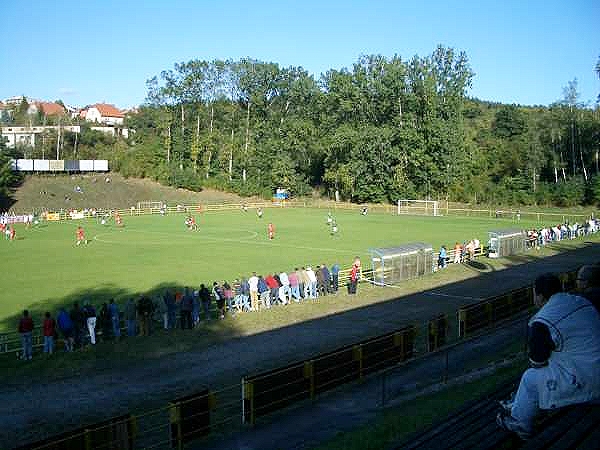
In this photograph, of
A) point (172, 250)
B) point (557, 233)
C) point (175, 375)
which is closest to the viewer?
point (175, 375)

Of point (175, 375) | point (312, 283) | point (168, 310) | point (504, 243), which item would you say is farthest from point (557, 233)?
point (175, 375)

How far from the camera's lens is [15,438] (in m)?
11.3

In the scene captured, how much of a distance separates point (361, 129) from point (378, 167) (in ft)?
20.9

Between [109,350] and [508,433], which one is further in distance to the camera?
[109,350]

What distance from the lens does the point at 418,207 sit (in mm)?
75125

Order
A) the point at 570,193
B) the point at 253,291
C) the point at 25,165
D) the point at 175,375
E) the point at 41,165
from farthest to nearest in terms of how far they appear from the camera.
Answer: the point at 41,165 < the point at 25,165 < the point at 570,193 < the point at 253,291 < the point at 175,375

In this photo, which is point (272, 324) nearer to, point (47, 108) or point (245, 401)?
point (245, 401)

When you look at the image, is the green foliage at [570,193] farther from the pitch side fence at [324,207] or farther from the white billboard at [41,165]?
the white billboard at [41,165]

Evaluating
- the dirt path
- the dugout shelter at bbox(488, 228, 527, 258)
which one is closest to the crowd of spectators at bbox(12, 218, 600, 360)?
the dirt path

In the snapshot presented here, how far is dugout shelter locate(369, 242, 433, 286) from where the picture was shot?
2795cm

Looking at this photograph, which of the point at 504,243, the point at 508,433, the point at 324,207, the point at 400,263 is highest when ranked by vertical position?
the point at 508,433

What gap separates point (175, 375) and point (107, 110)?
541ft

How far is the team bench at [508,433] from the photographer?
4.33 meters

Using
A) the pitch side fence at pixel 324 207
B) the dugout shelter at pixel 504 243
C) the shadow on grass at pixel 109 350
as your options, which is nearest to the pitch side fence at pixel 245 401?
the shadow on grass at pixel 109 350
